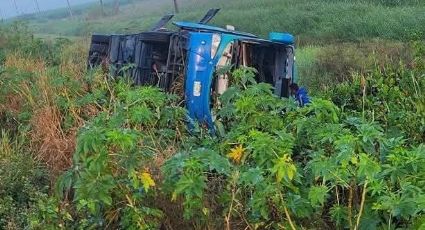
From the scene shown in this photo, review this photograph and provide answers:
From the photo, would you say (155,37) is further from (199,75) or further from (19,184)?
(19,184)

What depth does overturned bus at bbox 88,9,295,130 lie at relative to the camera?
6.54 meters

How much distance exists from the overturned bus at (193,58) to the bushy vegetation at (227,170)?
1.28m

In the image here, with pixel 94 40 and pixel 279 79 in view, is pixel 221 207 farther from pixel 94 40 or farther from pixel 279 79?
pixel 94 40

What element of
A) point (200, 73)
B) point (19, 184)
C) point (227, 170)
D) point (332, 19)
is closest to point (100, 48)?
point (200, 73)

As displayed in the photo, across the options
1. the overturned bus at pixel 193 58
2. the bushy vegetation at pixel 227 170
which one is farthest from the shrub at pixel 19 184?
the overturned bus at pixel 193 58

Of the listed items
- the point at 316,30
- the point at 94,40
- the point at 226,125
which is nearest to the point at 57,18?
the point at 316,30

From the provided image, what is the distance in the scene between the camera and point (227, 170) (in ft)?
10.8

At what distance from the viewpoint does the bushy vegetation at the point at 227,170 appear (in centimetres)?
311

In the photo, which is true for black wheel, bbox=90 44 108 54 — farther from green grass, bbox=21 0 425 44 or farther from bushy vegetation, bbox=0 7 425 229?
green grass, bbox=21 0 425 44

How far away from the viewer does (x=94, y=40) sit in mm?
8516

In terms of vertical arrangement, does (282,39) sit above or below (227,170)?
above

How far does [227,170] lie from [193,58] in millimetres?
3434

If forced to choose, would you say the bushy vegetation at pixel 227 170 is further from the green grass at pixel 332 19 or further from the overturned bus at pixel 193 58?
the green grass at pixel 332 19

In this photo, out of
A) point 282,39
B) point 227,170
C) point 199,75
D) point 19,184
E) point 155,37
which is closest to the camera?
point 227,170
